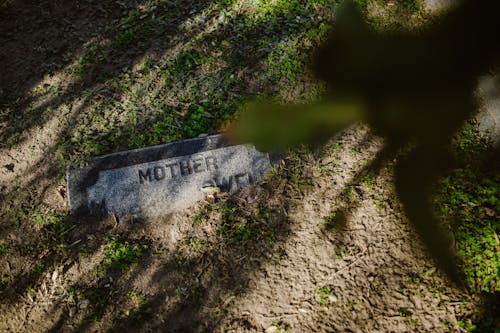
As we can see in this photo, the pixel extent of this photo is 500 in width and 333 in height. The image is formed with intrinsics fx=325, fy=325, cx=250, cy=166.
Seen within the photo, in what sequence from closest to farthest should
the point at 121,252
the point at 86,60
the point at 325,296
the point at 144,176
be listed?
the point at 325,296, the point at 121,252, the point at 144,176, the point at 86,60

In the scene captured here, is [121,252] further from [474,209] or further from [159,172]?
[474,209]

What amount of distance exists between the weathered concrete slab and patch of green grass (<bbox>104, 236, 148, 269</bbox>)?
0.89ft

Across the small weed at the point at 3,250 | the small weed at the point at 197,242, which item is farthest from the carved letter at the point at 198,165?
the small weed at the point at 3,250

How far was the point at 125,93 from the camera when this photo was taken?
12.9 feet

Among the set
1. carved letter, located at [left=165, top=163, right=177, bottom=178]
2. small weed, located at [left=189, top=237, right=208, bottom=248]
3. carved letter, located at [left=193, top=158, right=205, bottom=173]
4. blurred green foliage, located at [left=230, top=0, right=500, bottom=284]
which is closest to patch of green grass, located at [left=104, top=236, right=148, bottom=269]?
small weed, located at [left=189, top=237, right=208, bottom=248]

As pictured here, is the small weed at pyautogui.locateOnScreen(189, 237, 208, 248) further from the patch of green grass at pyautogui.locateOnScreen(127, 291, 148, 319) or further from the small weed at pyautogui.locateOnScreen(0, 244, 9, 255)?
the small weed at pyautogui.locateOnScreen(0, 244, 9, 255)

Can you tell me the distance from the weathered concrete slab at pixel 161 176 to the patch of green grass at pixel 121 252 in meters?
0.27

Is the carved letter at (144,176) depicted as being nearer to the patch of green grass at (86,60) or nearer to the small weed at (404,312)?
the patch of green grass at (86,60)

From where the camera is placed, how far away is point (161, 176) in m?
3.25

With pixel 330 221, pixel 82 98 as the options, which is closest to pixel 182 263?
pixel 330 221

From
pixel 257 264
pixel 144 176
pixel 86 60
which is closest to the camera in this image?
pixel 257 264

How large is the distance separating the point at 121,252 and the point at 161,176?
794mm

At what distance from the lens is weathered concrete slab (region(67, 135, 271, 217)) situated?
3150 mm

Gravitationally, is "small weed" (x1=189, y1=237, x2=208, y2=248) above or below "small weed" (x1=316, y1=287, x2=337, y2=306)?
above
